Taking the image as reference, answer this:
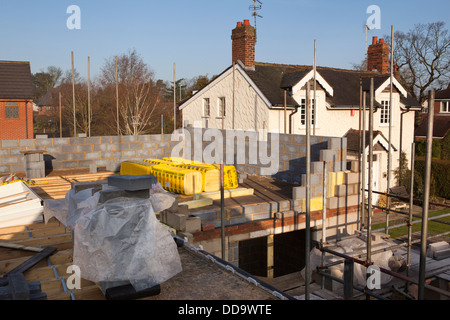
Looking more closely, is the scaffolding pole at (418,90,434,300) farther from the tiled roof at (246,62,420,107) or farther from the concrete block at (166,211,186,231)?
the tiled roof at (246,62,420,107)

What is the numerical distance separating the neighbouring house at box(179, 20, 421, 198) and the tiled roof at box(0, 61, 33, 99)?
13667 millimetres

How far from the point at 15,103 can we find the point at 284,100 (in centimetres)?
2158

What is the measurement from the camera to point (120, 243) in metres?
4.69

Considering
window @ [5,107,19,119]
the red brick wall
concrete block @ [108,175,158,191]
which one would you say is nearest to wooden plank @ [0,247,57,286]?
concrete block @ [108,175,158,191]

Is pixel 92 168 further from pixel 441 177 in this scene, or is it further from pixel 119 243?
pixel 441 177

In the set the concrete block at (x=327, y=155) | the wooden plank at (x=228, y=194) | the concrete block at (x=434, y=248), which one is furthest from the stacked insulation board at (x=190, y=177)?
the concrete block at (x=434, y=248)

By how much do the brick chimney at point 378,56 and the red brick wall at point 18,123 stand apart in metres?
24.3

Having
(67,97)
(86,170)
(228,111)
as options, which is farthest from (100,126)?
(86,170)

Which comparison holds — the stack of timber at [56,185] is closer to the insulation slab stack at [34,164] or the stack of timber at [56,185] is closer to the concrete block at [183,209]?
the insulation slab stack at [34,164]

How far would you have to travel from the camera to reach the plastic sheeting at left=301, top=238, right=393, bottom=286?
9.58 meters

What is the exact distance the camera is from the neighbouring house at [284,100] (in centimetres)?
1942

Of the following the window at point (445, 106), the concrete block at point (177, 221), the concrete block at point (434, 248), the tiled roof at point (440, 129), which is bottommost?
the concrete block at point (434, 248)

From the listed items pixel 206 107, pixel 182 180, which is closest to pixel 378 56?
pixel 206 107

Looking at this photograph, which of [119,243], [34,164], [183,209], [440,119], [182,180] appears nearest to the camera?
[119,243]
